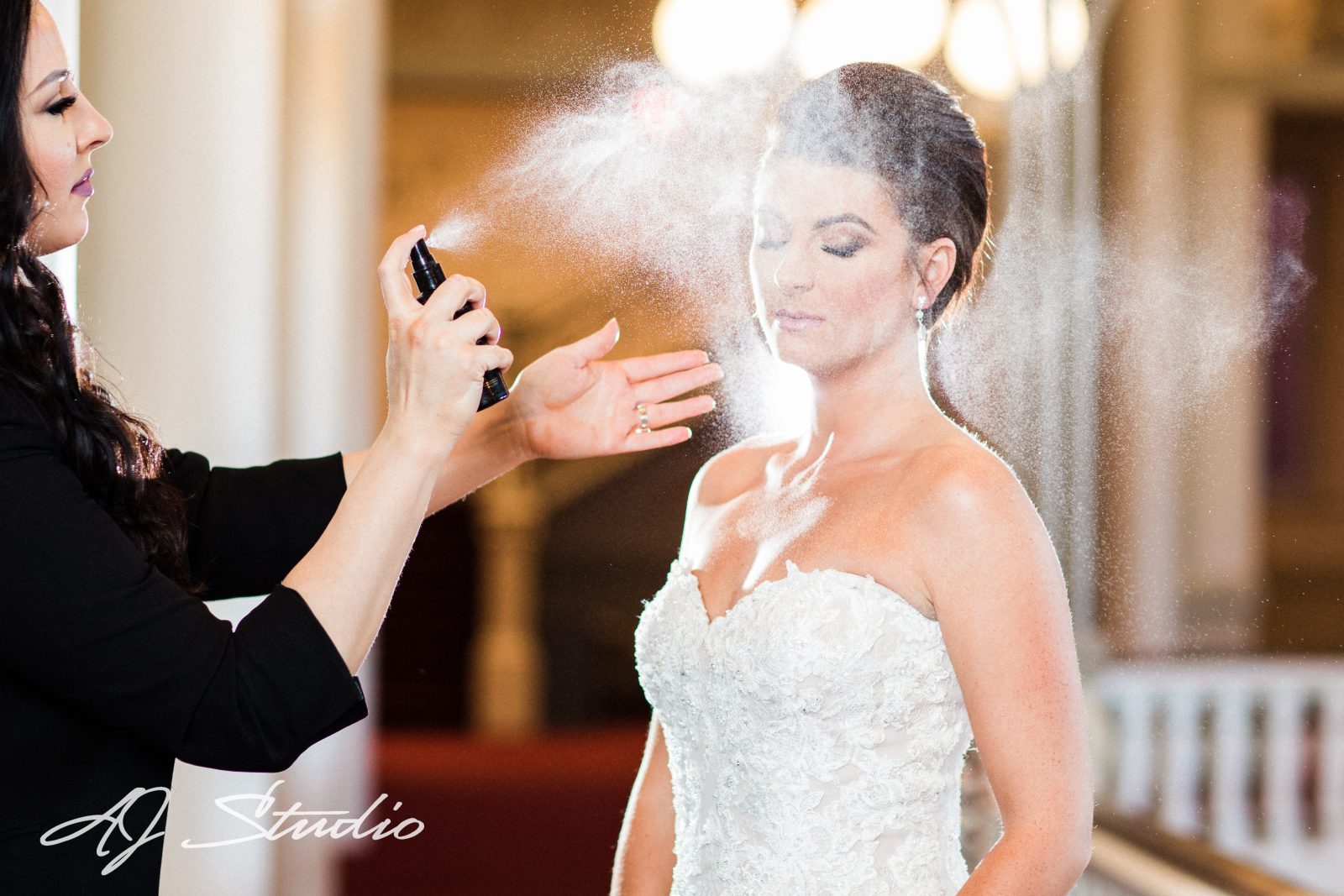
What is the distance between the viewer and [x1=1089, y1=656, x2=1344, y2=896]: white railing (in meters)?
1.52

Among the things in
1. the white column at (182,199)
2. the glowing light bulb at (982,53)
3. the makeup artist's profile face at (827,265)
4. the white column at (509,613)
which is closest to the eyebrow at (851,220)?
the makeup artist's profile face at (827,265)

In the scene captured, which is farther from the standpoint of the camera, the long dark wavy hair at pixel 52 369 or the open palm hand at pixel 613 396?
the open palm hand at pixel 613 396

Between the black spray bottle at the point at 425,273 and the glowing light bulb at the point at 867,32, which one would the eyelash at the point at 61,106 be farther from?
the glowing light bulb at the point at 867,32

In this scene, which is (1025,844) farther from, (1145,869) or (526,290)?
(526,290)

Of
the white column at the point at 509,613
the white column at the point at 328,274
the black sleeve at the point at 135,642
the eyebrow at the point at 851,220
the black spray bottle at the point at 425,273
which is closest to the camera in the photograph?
the black sleeve at the point at 135,642

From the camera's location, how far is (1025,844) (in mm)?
1171

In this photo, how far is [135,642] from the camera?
100cm

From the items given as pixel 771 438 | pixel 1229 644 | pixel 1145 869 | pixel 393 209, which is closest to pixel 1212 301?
pixel 1229 644

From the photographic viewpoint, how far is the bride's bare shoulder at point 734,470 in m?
1.46

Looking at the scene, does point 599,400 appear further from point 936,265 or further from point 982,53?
point 982,53

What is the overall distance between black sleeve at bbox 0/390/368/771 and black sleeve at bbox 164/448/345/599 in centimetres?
39

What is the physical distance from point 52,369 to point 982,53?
101 centimetres

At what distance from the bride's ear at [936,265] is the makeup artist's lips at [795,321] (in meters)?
0.12

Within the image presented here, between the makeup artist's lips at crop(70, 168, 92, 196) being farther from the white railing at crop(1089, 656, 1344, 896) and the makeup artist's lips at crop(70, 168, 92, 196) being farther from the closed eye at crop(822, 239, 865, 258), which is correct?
the white railing at crop(1089, 656, 1344, 896)
